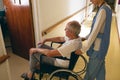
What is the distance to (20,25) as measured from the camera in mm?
2816

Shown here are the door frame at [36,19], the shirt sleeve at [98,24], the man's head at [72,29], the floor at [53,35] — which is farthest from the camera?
the floor at [53,35]

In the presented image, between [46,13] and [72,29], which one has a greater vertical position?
[46,13]

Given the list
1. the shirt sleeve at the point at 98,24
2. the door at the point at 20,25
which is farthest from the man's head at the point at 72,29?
the door at the point at 20,25

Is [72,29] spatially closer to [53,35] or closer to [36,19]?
[36,19]

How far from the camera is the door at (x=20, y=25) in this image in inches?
102

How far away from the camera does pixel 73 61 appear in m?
1.72

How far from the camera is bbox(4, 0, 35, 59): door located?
259 centimetres

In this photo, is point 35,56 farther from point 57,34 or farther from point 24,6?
point 57,34

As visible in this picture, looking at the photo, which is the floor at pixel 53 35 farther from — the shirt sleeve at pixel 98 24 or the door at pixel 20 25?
the shirt sleeve at pixel 98 24

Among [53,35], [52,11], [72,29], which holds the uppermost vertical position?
[52,11]

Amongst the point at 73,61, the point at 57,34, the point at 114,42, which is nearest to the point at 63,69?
the point at 73,61

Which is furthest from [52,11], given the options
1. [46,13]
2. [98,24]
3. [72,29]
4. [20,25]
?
[98,24]

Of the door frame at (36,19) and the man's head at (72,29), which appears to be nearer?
the man's head at (72,29)

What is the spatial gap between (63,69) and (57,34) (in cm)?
151
